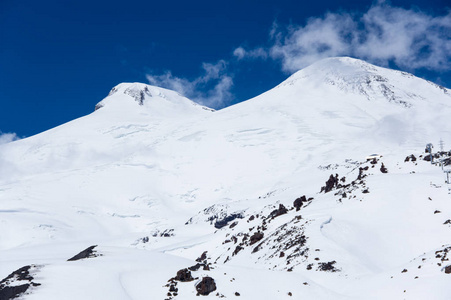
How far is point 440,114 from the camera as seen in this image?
143 metres

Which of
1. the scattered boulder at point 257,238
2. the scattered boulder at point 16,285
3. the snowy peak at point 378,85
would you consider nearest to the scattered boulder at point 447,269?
the scattered boulder at point 16,285

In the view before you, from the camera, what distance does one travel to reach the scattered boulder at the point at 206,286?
1794 cm

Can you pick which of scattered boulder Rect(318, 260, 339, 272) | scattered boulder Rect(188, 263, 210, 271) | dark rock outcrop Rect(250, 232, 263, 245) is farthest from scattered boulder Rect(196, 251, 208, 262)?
scattered boulder Rect(318, 260, 339, 272)

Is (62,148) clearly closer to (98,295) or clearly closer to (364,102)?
(364,102)

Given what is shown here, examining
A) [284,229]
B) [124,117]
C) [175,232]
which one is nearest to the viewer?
[284,229]

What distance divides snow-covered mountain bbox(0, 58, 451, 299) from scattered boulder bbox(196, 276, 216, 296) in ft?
0.32

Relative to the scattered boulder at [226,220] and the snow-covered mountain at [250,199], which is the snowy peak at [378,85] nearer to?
the snow-covered mountain at [250,199]

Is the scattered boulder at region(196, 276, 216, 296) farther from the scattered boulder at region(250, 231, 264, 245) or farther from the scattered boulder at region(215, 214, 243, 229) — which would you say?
the scattered boulder at region(215, 214, 243, 229)

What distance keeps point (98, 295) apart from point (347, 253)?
46.1ft

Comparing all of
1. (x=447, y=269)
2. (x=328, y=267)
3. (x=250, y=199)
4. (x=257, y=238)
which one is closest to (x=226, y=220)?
(x=250, y=199)

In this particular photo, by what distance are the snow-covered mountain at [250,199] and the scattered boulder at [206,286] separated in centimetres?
10

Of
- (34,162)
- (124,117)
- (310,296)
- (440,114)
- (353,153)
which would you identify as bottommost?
(310,296)

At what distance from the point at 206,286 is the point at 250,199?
65.7m

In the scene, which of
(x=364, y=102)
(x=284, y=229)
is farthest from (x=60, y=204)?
(x=364, y=102)
